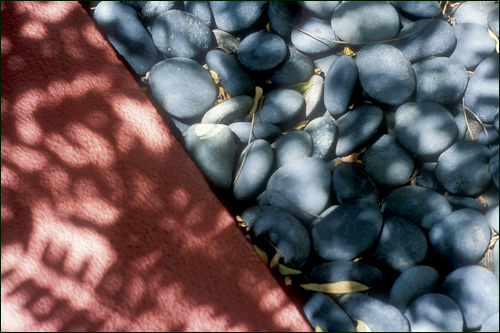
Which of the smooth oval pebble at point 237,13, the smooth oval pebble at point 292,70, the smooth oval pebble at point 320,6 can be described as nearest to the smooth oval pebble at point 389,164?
the smooth oval pebble at point 292,70

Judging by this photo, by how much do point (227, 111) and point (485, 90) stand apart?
49.8 inches

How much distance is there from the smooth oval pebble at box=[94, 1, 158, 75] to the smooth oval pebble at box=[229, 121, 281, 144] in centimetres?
59

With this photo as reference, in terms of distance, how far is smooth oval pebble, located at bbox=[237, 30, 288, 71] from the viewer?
204 cm

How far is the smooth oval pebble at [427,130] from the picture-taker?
74.2 inches

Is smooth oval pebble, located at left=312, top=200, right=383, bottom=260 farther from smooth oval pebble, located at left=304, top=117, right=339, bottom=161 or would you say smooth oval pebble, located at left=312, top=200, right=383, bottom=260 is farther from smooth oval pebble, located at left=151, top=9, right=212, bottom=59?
smooth oval pebble, located at left=151, top=9, right=212, bottom=59

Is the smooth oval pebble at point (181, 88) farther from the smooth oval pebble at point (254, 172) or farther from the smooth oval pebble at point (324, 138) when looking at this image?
the smooth oval pebble at point (324, 138)

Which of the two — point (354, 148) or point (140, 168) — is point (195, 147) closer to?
point (140, 168)

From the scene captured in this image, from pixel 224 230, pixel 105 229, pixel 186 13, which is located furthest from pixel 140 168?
pixel 186 13

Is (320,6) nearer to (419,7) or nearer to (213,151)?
(419,7)

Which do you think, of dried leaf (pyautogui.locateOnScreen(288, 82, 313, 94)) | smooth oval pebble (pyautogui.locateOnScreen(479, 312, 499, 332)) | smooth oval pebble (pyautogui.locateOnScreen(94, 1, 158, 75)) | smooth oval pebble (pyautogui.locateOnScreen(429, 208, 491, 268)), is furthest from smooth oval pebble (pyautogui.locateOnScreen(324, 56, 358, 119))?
smooth oval pebble (pyautogui.locateOnScreen(479, 312, 499, 332))

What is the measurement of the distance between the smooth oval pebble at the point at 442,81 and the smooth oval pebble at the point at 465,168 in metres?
0.25

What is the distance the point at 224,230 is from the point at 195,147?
Result: 0.43 meters

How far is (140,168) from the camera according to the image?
1664 mm

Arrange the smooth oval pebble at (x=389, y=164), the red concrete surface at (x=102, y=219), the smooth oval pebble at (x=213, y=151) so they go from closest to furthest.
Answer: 1. the red concrete surface at (x=102, y=219)
2. the smooth oval pebble at (x=213, y=151)
3. the smooth oval pebble at (x=389, y=164)
